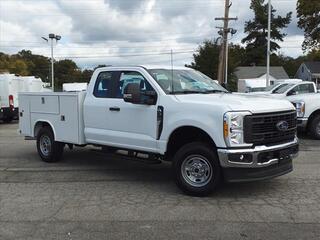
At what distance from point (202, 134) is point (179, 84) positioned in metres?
1.13

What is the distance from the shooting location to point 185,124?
732 centimetres

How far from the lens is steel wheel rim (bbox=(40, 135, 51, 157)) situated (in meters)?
10.3

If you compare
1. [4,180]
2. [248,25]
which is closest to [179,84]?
[4,180]

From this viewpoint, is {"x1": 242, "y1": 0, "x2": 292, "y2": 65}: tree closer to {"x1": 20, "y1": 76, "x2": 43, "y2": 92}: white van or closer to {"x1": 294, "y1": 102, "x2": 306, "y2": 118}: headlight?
{"x1": 20, "y1": 76, "x2": 43, "y2": 92}: white van

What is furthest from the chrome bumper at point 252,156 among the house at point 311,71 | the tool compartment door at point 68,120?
the house at point 311,71

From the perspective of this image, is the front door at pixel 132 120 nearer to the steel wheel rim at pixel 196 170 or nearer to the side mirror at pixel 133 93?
the side mirror at pixel 133 93

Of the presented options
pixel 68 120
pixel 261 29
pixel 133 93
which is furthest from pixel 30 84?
pixel 261 29

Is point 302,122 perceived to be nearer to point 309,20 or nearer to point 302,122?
point 302,122

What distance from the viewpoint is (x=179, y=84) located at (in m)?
8.15

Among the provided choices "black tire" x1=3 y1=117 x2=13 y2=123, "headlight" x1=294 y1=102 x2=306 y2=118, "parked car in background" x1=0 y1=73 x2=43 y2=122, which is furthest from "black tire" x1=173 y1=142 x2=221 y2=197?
"black tire" x1=3 y1=117 x2=13 y2=123

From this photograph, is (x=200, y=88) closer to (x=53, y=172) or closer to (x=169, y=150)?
(x=169, y=150)

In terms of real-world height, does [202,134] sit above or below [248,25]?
below

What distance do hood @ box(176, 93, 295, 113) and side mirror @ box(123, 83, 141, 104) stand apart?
2.12 ft

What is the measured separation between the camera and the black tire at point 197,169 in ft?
23.3
